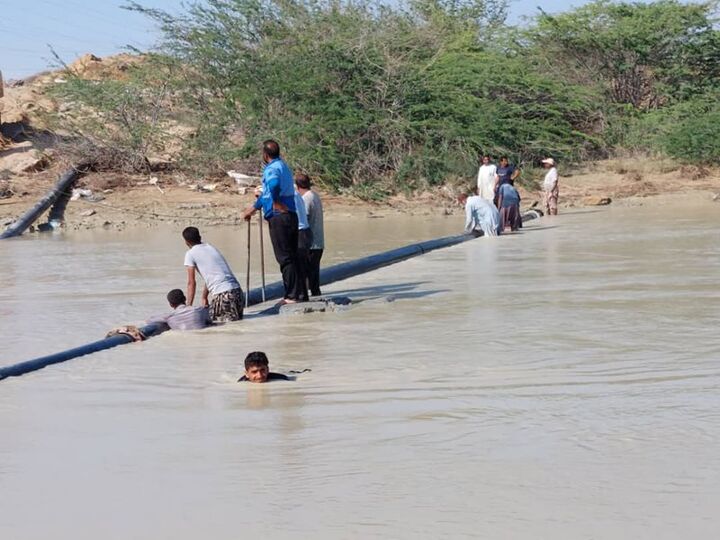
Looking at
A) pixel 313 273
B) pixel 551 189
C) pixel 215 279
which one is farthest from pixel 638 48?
pixel 215 279

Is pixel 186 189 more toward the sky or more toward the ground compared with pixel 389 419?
more toward the sky

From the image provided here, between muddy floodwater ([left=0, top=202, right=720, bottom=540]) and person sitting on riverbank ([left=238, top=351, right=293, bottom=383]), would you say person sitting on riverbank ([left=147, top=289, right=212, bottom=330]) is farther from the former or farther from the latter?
person sitting on riverbank ([left=238, top=351, right=293, bottom=383])

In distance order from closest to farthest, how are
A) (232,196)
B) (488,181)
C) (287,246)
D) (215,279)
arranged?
(215,279), (287,246), (488,181), (232,196)

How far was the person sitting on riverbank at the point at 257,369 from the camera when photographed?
26.2 ft

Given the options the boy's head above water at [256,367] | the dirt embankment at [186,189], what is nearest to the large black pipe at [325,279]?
the boy's head above water at [256,367]

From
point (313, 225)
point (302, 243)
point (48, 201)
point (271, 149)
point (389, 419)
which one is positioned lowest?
point (389, 419)

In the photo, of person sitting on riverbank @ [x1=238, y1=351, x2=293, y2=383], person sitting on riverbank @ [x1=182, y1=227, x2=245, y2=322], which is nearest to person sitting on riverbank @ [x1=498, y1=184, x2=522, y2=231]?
person sitting on riverbank @ [x1=182, y1=227, x2=245, y2=322]

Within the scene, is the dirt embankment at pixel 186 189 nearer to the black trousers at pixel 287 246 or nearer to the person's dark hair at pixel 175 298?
the black trousers at pixel 287 246

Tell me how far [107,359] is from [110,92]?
20520 mm

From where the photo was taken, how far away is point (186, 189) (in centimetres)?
2730

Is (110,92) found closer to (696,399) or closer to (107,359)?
(107,359)

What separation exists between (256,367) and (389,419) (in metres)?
1.30

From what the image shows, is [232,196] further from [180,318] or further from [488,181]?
[180,318]

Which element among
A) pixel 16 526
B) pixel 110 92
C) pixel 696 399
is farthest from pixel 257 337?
pixel 110 92
